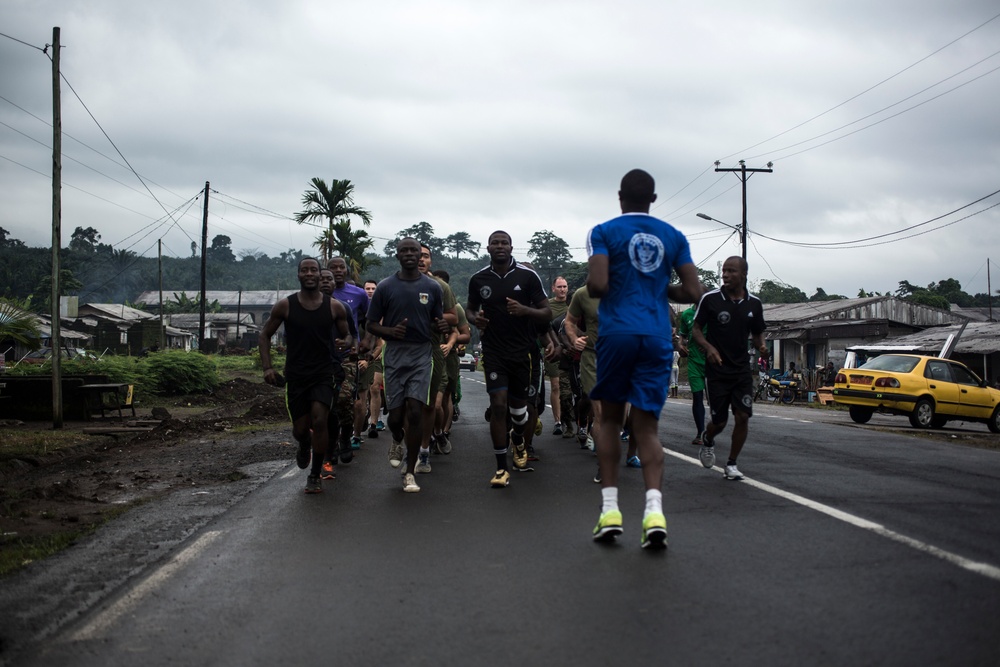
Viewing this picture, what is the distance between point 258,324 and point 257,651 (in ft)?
312

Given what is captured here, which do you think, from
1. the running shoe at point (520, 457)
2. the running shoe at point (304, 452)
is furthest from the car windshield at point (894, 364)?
the running shoe at point (304, 452)

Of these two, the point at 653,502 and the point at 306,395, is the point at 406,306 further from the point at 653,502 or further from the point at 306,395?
the point at 653,502

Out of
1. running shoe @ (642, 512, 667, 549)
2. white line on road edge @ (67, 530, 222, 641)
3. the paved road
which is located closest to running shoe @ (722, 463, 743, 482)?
the paved road

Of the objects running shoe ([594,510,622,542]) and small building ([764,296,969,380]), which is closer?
running shoe ([594,510,622,542])

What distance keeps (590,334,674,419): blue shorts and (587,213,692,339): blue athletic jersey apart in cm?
6

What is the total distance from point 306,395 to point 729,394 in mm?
3650

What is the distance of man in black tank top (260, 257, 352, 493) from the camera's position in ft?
25.7

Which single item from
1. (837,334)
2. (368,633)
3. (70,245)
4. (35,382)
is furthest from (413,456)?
(70,245)

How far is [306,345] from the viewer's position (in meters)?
7.87

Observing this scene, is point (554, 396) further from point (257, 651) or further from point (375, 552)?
point (257, 651)

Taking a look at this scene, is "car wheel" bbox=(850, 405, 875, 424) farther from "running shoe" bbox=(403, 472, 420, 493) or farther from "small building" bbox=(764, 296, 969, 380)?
"small building" bbox=(764, 296, 969, 380)

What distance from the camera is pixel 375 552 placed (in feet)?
17.5

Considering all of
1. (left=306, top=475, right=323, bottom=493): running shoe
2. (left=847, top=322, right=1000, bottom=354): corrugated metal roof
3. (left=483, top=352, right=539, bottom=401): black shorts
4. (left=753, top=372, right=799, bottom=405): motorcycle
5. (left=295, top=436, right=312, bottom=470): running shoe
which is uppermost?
(left=847, top=322, right=1000, bottom=354): corrugated metal roof

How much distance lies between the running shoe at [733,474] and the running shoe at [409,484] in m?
2.56
